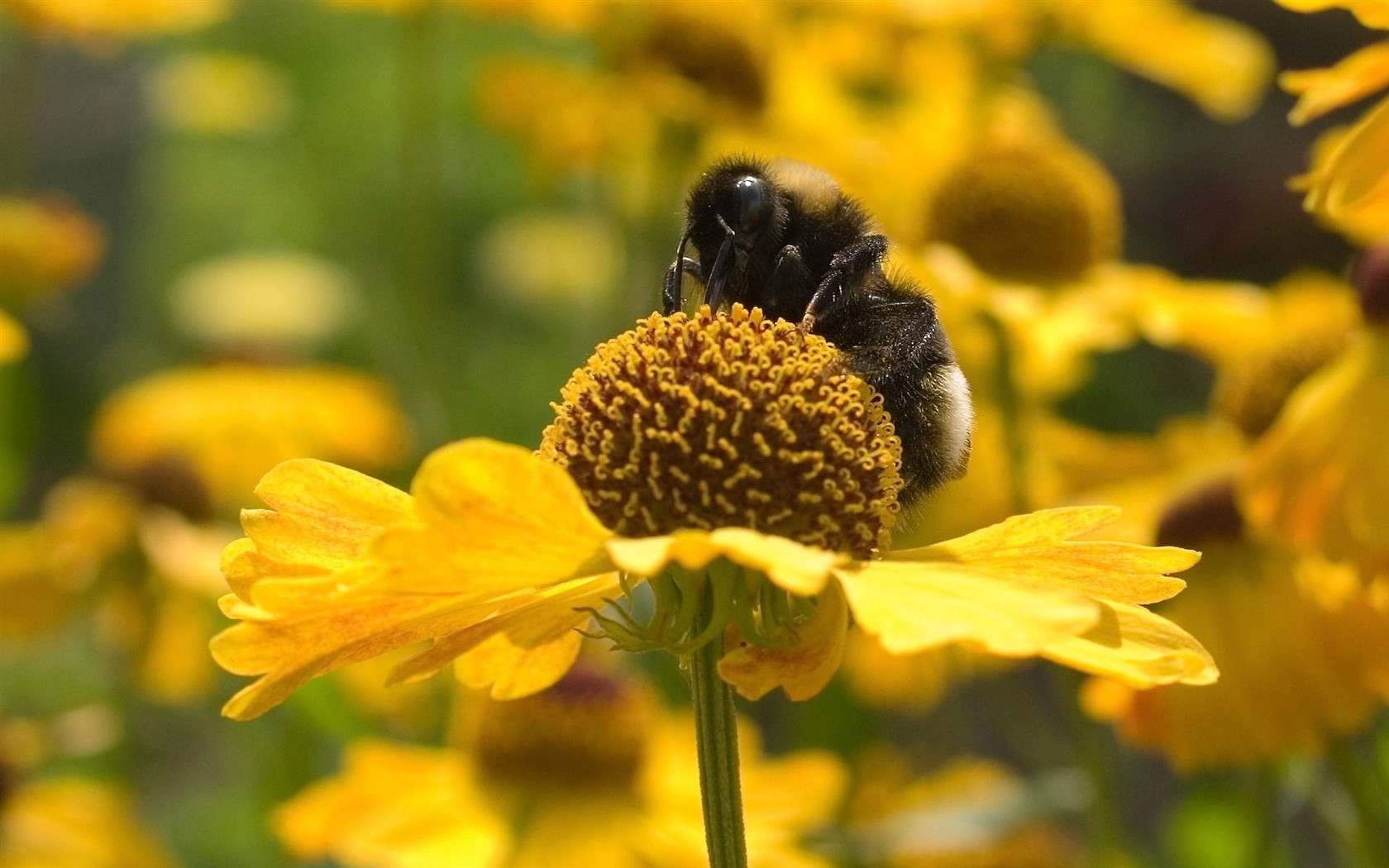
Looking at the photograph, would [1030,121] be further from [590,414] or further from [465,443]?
[465,443]

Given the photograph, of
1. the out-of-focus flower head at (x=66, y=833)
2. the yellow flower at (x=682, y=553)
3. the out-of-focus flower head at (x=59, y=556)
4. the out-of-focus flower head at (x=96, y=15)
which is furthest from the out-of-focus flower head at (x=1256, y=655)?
the out-of-focus flower head at (x=96, y=15)

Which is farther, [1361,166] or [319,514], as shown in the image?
[1361,166]

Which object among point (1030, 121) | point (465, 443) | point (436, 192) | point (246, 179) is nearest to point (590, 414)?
point (465, 443)

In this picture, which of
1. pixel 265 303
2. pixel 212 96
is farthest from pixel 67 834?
pixel 212 96

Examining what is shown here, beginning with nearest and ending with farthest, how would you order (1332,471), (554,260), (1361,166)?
(1361,166) < (1332,471) < (554,260)

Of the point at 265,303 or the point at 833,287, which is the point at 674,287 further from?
the point at 265,303

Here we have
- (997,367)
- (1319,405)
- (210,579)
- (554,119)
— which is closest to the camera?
(1319,405)

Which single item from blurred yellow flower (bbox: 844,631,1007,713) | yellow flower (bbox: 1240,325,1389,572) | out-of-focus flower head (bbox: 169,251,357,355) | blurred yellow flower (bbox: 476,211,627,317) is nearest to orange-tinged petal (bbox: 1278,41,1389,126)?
yellow flower (bbox: 1240,325,1389,572)
